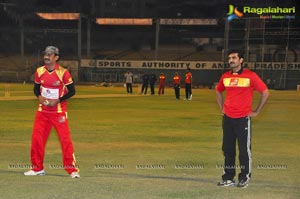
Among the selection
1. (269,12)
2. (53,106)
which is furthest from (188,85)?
(269,12)

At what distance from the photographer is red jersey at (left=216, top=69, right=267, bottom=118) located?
578cm

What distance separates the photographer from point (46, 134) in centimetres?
638

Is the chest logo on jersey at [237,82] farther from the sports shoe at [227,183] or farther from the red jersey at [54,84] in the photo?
the red jersey at [54,84]

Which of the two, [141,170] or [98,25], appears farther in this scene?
[98,25]

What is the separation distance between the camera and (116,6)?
63.1 metres

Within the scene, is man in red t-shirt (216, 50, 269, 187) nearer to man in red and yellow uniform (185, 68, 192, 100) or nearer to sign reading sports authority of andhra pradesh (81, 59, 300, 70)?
man in red and yellow uniform (185, 68, 192, 100)

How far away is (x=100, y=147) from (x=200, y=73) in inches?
1765

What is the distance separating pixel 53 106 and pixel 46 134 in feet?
1.46

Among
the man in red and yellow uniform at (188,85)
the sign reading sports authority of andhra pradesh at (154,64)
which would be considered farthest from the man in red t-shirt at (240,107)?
the sign reading sports authority of andhra pradesh at (154,64)

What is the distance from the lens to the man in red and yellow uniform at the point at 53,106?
20.5 feet

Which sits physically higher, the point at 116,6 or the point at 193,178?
the point at 116,6

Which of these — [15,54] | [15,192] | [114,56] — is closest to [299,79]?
[114,56]

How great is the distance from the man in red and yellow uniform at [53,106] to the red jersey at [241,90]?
217 centimetres

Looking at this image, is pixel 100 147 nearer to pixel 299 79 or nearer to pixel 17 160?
pixel 17 160
